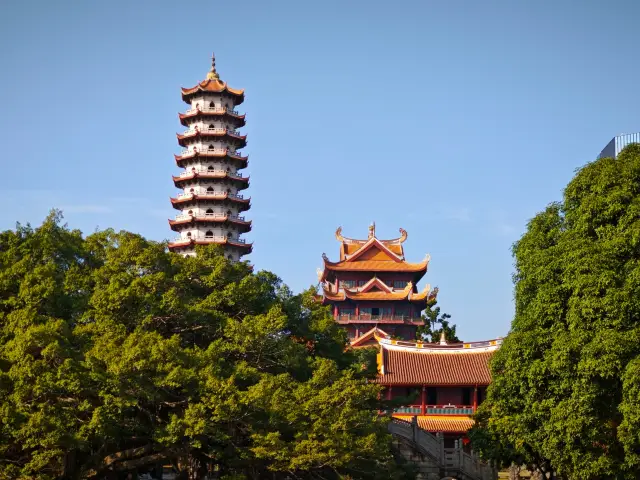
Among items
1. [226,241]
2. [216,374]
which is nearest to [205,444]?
[216,374]

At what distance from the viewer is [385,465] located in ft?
73.9

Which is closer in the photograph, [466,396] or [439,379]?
[439,379]

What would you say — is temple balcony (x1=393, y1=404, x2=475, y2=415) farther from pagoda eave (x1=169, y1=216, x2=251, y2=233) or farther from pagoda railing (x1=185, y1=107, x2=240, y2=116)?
pagoda railing (x1=185, y1=107, x2=240, y2=116)

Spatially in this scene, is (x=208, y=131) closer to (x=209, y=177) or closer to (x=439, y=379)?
(x=209, y=177)

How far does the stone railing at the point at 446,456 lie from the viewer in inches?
1040

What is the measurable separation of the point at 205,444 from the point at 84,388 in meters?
3.43

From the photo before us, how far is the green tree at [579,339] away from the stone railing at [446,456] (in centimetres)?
474

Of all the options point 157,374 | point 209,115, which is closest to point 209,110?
point 209,115

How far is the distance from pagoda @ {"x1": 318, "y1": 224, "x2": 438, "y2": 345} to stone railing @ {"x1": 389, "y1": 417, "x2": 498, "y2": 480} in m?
22.8

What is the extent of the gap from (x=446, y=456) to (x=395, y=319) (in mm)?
24318

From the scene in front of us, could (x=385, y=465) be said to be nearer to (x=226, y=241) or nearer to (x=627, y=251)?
(x=627, y=251)

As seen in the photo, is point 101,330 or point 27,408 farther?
point 101,330

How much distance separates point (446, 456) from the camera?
26609mm

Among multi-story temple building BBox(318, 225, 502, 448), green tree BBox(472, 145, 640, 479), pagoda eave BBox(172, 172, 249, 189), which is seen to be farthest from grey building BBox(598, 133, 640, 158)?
green tree BBox(472, 145, 640, 479)
